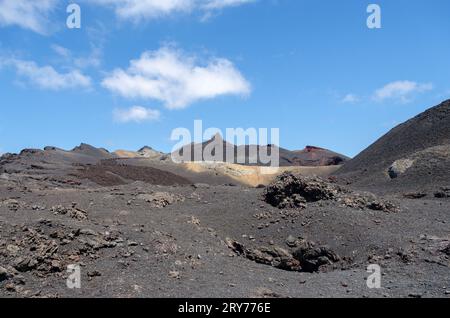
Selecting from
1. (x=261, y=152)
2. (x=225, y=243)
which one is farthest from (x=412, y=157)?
(x=261, y=152)

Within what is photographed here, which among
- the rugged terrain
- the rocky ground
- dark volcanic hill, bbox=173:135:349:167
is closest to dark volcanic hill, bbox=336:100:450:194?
the rugged terrain

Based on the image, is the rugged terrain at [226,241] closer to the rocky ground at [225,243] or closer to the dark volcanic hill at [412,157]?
the rocky ground at [225,243]

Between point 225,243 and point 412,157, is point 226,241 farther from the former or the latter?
point 412,157

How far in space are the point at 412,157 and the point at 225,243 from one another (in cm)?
1573

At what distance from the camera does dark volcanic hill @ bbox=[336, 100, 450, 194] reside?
21562 millimetres

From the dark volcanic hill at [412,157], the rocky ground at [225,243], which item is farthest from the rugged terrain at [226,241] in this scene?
the dark volcanic hill at [412,157]

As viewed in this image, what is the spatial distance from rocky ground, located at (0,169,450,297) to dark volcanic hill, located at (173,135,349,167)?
1472 inches

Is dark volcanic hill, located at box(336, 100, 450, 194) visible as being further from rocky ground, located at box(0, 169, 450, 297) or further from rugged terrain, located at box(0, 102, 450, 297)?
rocky ground, located at box(0, 169, 450, 297)

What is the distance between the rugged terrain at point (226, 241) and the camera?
8891 mm

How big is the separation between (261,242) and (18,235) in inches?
225

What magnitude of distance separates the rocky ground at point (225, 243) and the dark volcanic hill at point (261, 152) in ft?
123
